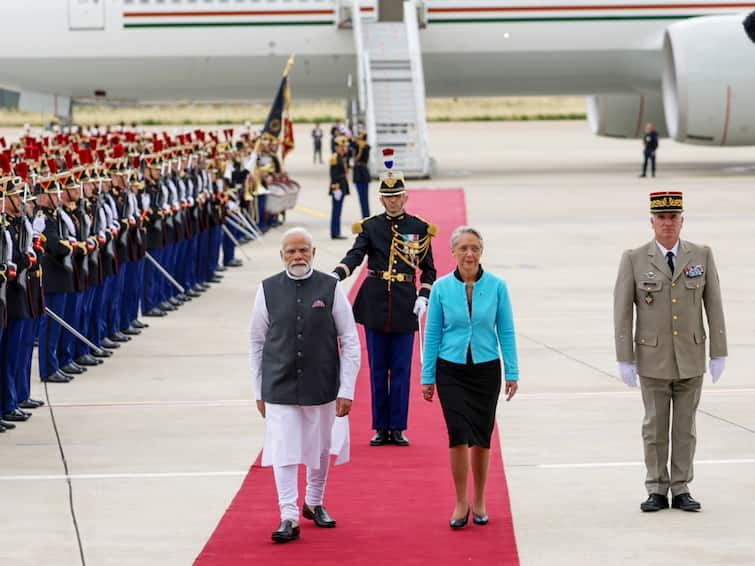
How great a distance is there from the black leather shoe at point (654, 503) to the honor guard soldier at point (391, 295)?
6.75ft

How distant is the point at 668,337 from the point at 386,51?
1016 inches

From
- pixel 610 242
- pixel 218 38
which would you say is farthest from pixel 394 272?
pixel 218 38

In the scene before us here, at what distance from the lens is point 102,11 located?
3148cm

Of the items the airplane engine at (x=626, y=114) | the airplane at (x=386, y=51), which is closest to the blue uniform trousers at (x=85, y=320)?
the airplane at (x=386, y=51)

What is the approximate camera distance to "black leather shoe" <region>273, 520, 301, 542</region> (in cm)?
705

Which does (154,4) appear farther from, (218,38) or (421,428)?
(421,428)

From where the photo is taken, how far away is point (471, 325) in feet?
24.6

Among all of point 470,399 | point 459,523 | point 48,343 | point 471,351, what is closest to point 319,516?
point 459,523

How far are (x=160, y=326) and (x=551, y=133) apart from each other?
46.7 metres

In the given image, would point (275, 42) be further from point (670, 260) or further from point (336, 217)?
point (670, 260)

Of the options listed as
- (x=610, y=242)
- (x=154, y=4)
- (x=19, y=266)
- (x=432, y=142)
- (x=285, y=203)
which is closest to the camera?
(x=19, y=266)

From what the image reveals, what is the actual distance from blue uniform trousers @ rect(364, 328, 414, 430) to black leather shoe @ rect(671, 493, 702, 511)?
6.92 ft

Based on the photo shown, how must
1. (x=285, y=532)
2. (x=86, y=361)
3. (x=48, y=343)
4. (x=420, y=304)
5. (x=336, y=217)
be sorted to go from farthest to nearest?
(x=336, y=217), (x=86, y=361), (x=48, y=343), (x=420, y=304), (x=285, y=532)

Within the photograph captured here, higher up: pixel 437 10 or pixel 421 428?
pixel 437 10
